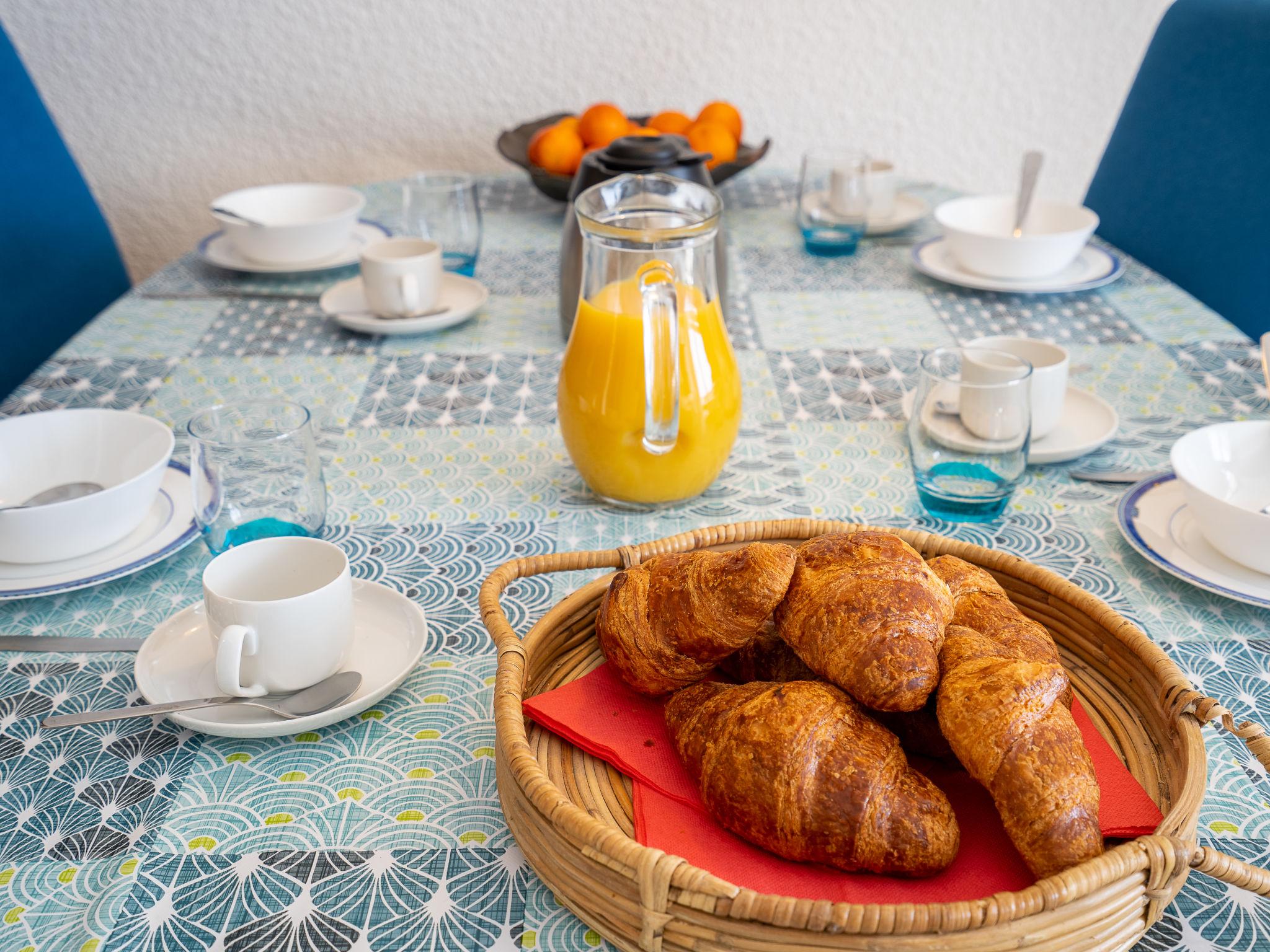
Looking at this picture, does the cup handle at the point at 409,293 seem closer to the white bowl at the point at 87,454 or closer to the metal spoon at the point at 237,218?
the metal spoon at the point at 237,218

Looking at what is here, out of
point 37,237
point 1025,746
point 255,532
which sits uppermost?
point 1025,746

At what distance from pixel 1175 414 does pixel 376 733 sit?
80cm

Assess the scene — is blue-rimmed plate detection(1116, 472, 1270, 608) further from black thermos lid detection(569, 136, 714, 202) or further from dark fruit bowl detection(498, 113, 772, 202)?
dark fruit bowl detection(498, 113, 772, 202)

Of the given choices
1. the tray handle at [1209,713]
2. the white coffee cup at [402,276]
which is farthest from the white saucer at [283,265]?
the tray handle at [1209,713]

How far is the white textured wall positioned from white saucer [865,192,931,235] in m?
0.60

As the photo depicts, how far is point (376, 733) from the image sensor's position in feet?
1.95

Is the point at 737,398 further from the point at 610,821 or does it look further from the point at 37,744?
the point at 37,744

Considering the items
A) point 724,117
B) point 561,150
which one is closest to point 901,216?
point 724,117

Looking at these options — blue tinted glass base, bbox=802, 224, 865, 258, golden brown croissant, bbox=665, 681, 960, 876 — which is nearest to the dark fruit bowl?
blue tinted glass base, bbox=802, 224, 865, 258

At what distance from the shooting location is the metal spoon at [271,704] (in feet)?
1.84

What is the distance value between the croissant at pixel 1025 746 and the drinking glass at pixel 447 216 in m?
0.97

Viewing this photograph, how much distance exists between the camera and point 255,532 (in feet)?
2.43

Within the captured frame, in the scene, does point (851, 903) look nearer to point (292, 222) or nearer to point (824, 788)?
point (824, 788)

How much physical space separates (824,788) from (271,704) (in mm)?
326
